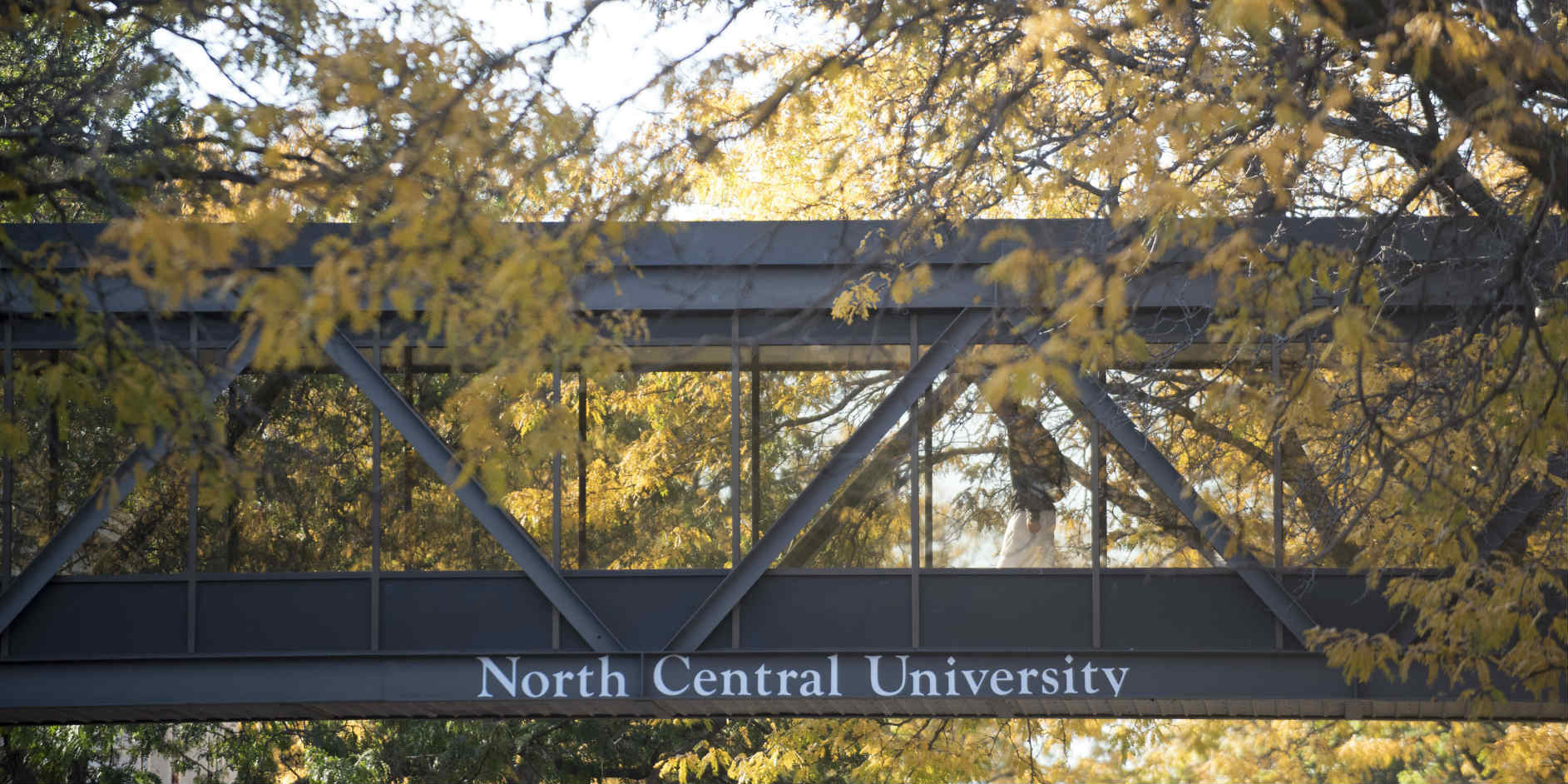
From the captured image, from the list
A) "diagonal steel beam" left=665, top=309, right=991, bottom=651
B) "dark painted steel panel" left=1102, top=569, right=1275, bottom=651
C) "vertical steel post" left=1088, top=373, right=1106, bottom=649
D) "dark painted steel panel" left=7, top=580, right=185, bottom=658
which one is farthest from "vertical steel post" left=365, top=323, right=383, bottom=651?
"dark painted steel panel" left=1102, top=569, right=1275, bottom=651

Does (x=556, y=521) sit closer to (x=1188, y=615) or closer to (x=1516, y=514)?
(x=1188, y=615)

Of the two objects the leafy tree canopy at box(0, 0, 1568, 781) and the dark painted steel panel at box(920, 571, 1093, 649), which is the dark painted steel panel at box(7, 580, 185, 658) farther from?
the dark painted steel panel at box(920, 571, 1093, 649)

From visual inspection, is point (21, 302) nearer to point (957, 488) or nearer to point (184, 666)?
→ point (184, 666)

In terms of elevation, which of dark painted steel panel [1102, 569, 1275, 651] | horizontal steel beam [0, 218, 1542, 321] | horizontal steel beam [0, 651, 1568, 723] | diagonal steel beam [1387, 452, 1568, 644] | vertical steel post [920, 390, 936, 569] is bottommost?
horizontal steel beam [0, 651, 1568, 723]

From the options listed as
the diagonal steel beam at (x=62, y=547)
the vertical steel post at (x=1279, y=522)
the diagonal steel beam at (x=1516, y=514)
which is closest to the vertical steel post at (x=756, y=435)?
the diagonal steel beam at (x=62, y=547)

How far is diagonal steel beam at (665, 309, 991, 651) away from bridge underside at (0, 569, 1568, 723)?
0.81ft

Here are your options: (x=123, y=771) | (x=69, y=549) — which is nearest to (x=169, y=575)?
(x=69, y=549)

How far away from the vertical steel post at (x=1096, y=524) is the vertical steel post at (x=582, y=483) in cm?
409

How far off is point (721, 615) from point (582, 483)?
5.98 feet

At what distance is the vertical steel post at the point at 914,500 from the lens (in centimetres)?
1253

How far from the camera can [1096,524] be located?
12.7 metres

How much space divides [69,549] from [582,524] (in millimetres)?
4022

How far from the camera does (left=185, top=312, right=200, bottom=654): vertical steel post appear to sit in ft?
41.2

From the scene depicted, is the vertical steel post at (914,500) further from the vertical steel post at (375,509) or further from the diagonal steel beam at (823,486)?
the vertical steel post at (375,509)
